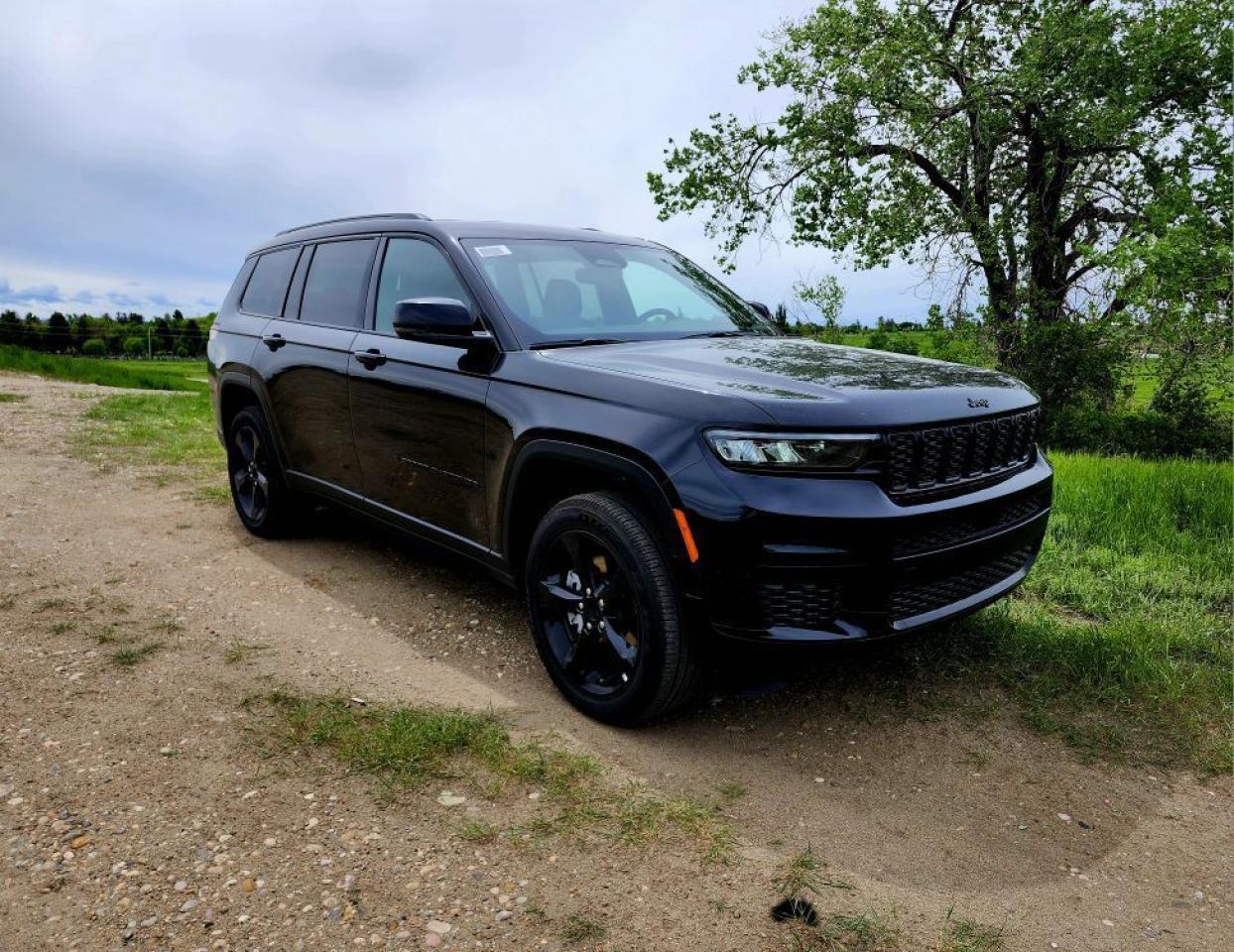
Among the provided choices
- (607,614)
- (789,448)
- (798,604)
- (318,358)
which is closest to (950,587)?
(798,604)

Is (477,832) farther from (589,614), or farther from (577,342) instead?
(577,342)

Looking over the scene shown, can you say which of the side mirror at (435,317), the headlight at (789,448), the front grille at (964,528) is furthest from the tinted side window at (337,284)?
the front grille at (964,528)

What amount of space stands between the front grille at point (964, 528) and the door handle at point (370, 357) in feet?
8.55

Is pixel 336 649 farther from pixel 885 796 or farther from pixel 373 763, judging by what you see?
pixel 885 796

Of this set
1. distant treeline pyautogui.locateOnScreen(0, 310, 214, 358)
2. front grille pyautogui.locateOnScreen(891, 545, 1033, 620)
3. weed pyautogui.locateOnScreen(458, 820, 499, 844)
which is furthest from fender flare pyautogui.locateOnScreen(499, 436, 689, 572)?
distant treeline pyautogui.locateOnScreen(0, 310, 214, 358)

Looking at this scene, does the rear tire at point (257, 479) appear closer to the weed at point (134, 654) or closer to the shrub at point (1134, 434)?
the weed at point (134, 654)

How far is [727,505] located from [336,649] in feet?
7.28

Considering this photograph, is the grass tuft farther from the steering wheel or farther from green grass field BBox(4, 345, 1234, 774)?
the steering wheel

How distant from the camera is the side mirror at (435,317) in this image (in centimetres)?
361

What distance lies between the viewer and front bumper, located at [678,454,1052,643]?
2.87 meters

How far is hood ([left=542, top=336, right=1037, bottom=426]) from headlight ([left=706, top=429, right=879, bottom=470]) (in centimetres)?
4

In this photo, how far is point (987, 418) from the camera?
3359 mm

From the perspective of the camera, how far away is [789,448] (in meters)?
2.90

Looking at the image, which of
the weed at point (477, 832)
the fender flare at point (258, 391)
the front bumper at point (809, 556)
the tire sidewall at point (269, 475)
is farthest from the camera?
the tire sidewall at point (269, 475)
